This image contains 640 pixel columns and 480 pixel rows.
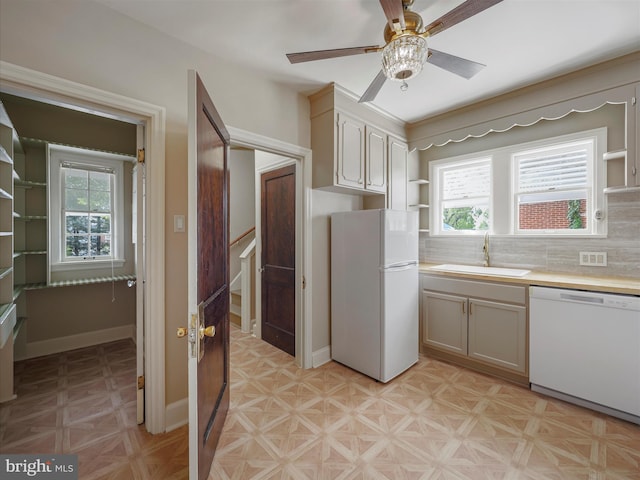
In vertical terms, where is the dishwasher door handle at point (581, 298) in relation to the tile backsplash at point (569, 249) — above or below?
below

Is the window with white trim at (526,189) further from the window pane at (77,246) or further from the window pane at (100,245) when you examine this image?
the window pane at (77,246)

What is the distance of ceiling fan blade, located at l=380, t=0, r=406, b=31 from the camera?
1.22 m

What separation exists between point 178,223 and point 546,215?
10.9 feet

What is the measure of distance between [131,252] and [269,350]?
82.7 inches

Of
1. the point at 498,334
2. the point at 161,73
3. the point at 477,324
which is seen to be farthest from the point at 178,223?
the point at 498,334

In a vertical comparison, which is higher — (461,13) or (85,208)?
(461,13)

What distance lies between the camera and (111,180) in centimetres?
349

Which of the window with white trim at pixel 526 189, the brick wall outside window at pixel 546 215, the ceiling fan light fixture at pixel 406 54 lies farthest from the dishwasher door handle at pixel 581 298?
the ceiling fan light fixture at pixel 406 54

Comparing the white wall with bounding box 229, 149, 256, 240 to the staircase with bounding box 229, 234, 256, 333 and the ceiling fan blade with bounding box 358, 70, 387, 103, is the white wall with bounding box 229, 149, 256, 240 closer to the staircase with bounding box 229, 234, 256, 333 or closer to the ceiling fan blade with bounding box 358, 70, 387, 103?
the staircase with bounding box 229, 234, 256, 333

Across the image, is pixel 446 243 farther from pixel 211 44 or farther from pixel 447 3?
pixel 211 44

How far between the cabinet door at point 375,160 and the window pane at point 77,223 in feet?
10.7

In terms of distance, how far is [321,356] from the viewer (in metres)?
2.88

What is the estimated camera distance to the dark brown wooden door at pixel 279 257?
304 centimetres

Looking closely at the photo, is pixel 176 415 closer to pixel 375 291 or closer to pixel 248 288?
pixel 375 291
